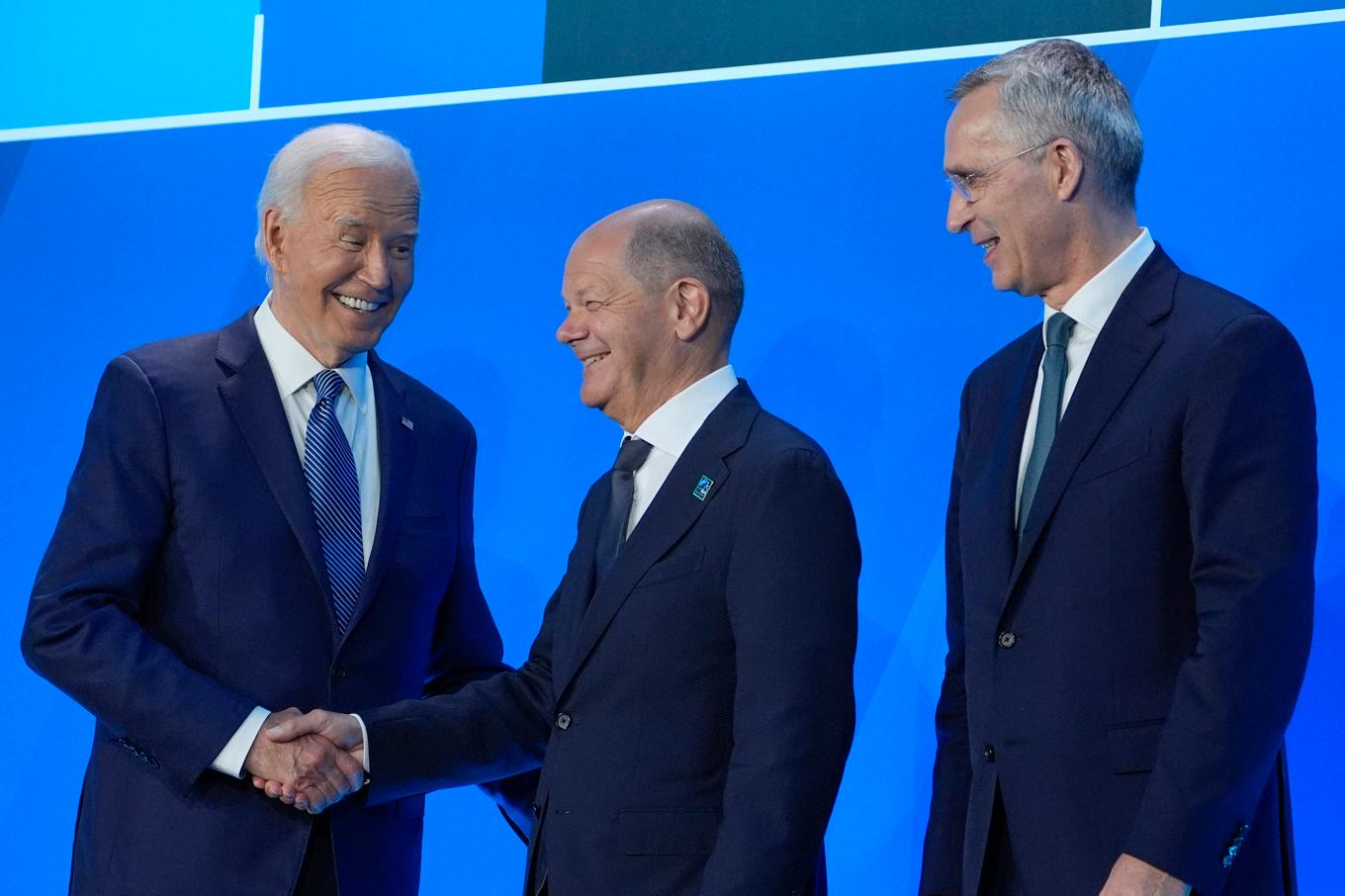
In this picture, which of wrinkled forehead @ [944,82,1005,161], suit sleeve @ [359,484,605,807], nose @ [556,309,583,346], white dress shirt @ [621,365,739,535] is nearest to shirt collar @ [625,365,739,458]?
white dress shirt @ [621,365,739,535]

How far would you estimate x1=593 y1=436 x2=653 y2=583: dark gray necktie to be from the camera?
2.48 meters

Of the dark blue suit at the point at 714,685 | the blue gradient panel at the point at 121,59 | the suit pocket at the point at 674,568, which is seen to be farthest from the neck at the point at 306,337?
the blue gradient panel at the point at 121,59

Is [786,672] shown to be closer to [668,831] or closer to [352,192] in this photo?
[668,831]

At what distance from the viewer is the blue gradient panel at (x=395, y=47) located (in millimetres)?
3984

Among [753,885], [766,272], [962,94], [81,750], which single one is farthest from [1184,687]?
[81,750]

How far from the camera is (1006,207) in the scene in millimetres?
2312

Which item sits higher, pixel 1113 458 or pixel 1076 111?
pixel 1076 111

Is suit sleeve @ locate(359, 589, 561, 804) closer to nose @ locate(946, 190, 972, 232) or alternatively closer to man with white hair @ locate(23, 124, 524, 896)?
man with white hair @ locate(23, 124, 524, 896)

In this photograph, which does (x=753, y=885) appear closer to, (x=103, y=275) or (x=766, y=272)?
(x=766, y=272)

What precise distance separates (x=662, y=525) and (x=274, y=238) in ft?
3.18

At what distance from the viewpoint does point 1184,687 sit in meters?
2.00

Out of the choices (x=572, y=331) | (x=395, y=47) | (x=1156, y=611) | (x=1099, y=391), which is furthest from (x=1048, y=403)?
(x=395, y=47)

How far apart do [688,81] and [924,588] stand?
1.20 m

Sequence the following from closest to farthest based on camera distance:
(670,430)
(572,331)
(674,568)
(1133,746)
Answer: (1133,746) < (674,568) < (670,430) < (572,331)
